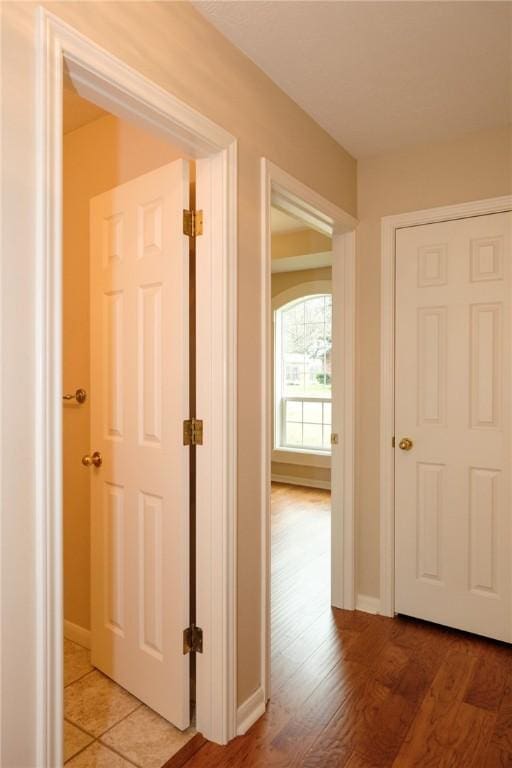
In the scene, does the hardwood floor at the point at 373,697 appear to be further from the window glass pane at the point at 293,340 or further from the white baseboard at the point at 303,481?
the window glass pane at the point at 293,340

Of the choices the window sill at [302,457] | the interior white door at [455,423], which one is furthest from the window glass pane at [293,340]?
the interior white door at [455,423]

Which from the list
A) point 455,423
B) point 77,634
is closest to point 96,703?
point 77,634

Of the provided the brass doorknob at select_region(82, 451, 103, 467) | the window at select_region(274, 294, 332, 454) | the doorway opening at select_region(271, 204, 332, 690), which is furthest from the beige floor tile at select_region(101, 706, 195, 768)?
the window at select_region(274, 294, 332, 454)

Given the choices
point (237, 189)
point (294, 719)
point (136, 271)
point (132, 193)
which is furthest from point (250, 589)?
point (132, 193)

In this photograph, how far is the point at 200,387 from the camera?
175 centimetres

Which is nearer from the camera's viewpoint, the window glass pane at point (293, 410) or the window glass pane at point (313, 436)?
the window glass pane at point (313, 436)

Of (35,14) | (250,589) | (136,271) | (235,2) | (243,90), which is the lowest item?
(250,589)

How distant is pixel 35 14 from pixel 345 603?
9.48ft

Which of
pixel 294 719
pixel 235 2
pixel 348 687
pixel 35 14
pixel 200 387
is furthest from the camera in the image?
pixel 348 687

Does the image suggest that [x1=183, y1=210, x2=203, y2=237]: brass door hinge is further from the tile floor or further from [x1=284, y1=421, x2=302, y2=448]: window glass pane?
[x1=284, y1=421, x2=302, y2=448]: window glass pane

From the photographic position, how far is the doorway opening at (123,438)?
1774 millimetres

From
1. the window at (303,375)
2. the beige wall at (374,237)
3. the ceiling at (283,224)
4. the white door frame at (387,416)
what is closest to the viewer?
the beige wall at (374,237)

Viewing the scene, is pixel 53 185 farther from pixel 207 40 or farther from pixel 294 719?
pixel 294 719

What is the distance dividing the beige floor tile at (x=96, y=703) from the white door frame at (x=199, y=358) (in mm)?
354
